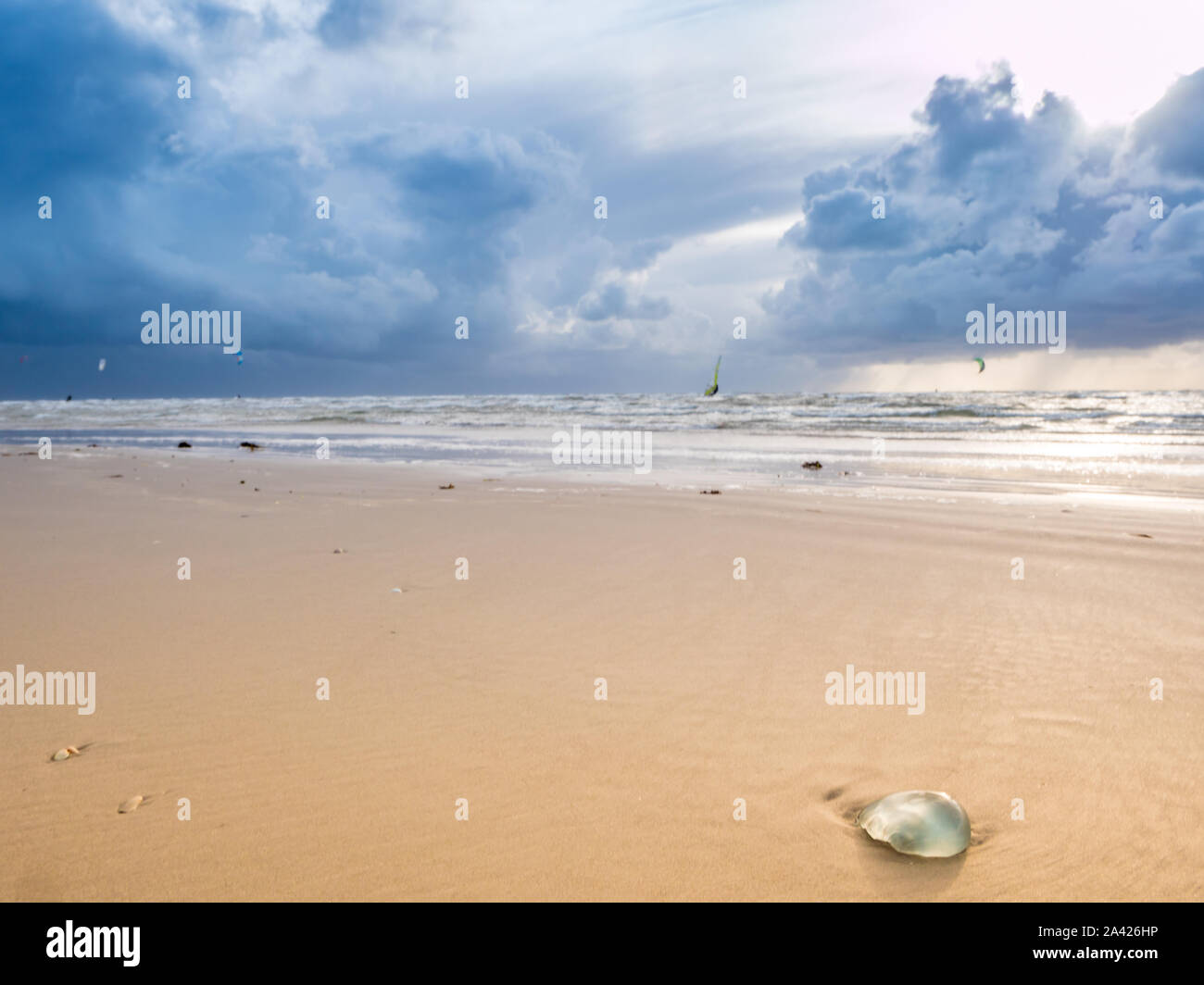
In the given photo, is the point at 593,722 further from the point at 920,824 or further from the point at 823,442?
the point at 823,442

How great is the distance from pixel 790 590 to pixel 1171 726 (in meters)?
2.36

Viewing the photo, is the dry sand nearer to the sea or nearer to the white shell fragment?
the white shell fragment

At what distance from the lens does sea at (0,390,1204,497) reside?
12750mm

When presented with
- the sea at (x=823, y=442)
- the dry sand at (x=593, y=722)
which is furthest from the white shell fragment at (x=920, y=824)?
the sea at (x=823, y=442)

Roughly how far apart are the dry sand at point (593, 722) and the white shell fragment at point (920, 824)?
Result: 0.05 m

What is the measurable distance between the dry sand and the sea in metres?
6.30

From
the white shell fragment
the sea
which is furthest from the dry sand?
the sea

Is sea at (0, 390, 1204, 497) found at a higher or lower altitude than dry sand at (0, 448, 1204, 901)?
higher

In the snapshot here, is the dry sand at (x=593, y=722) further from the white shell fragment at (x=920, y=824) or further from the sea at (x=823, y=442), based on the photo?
the sea at (x=823, y=442)

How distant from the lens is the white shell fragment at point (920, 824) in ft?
7.47

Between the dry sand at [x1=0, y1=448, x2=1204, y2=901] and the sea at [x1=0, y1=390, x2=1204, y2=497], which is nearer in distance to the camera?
the dry sand at [x1=0, y1=448, x2=1204, y2=901]

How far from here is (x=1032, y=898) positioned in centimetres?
212

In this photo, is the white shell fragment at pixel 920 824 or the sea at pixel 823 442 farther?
the sea at pixel 823 442

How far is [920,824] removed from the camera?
2.32 m
